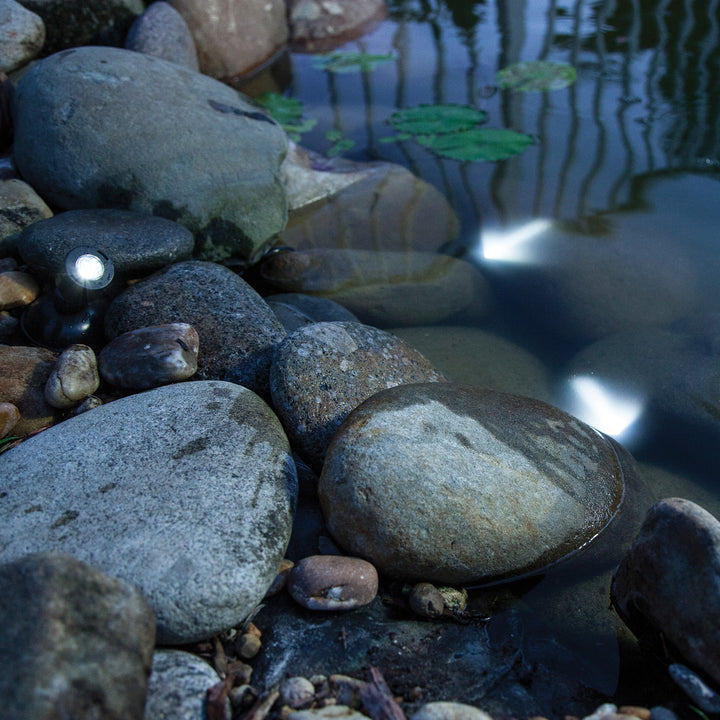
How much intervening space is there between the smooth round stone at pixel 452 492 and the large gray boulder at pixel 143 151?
2.04 metres

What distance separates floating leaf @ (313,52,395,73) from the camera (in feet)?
24.8

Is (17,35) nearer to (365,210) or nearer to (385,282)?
(365,210)

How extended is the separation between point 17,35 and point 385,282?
3.61m

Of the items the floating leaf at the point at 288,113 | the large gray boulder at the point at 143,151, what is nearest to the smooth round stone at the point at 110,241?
the large gray boulder at the point at 143,151

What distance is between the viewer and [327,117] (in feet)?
21.9

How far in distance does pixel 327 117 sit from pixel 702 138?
11.7 ft

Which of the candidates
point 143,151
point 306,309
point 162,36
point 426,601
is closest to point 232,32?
point 162,36

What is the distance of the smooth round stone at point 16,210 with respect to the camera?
3.65 m

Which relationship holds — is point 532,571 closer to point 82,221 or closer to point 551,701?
point 551,701

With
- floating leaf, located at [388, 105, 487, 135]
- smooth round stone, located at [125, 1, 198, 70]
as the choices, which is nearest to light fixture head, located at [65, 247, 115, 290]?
smooth round stone, located at [125, 1, 198, 70]

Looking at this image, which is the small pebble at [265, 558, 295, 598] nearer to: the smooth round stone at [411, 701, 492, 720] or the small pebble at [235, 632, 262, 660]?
the small pebble at [235, 632, 262, 660]

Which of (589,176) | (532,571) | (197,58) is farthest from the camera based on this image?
(197,58)

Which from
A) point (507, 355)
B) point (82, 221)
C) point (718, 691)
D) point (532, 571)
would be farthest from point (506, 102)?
point (718, 691)

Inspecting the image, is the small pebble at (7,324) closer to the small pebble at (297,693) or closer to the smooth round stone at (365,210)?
the smooth round stone at (365,210)
